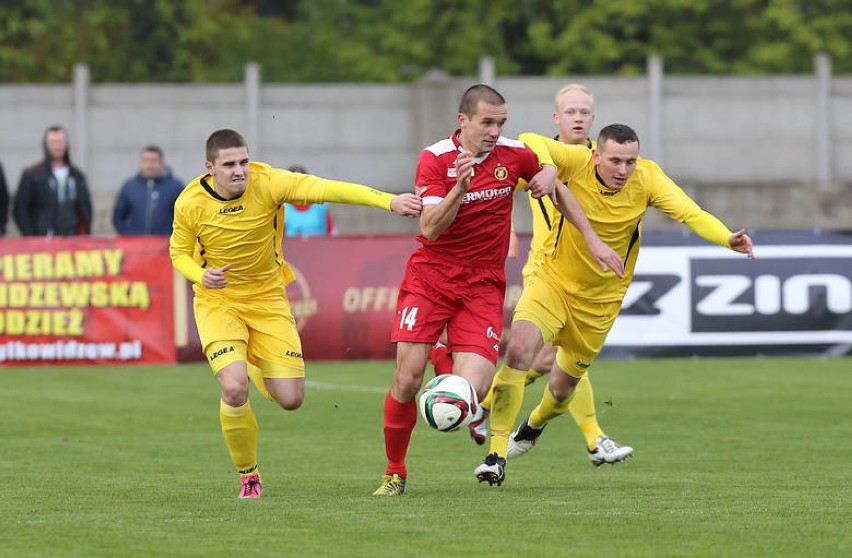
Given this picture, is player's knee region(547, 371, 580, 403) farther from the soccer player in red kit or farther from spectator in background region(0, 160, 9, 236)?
spectator in background region(0, 160, 9, 236)

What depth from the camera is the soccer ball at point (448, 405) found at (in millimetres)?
9031

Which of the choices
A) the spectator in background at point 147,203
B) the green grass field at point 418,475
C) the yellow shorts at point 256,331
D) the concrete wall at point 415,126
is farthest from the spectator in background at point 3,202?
the yellow shorts at point 256,331

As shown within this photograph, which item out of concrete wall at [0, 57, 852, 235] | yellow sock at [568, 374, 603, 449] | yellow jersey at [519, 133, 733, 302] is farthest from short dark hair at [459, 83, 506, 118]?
concrete wall at [0, 57, 852, 235]

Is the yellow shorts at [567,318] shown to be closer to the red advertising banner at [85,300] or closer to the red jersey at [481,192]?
the red jersey at [481,192]

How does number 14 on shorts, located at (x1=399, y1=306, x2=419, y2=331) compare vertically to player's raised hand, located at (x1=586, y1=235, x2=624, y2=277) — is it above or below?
below

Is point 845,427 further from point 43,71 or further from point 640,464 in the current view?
point 43,71

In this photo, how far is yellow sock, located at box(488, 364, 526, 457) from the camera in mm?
10289

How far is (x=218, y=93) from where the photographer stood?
95.0 ft

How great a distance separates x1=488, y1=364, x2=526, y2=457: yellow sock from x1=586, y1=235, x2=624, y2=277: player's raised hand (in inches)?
35.8

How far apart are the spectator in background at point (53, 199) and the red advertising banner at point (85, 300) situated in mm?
464

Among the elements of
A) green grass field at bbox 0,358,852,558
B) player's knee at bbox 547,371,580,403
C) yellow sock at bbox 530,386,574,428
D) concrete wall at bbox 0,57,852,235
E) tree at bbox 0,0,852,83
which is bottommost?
green grass field at bbox 0,358,852,558

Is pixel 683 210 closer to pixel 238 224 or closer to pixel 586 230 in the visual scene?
pixel 586 230

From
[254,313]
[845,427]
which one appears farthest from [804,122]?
[254,313]

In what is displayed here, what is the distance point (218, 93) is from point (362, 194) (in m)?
19.8
